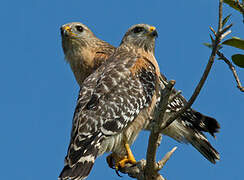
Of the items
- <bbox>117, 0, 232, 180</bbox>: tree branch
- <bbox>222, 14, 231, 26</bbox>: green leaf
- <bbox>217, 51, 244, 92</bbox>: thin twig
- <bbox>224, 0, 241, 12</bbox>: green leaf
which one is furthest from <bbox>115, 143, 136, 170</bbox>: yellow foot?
<bbox>222, 14, 231, 26</bbox>: green leaf

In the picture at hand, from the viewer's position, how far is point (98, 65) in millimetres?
6988

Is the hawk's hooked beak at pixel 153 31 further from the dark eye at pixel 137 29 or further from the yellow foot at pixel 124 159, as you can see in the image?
the yellow foot at pixel 124 159

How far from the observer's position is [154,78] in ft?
19.1

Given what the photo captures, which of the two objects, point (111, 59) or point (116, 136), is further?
point (111, 59)

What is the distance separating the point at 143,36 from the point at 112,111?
1.94m

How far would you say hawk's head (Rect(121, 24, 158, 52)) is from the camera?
648 centimetres

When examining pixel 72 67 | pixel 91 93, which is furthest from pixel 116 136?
pixel 72 67

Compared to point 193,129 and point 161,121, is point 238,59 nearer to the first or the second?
point 161,121

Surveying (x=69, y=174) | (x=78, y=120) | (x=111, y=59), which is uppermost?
(x=111, y=59)

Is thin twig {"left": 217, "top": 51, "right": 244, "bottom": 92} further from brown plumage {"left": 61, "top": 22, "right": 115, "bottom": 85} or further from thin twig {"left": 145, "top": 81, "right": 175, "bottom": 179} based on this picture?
brown plumage {"left": 61, "top": 22, "right": 115, "bottom": 85}

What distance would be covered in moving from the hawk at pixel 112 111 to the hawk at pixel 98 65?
57 cm

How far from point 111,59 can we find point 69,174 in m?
2.44

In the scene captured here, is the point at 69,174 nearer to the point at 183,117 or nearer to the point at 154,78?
the point at 154,78

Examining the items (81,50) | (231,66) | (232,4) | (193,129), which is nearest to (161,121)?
(231,66)
